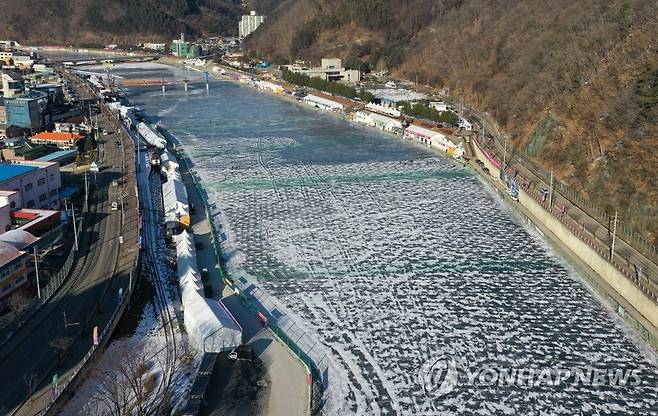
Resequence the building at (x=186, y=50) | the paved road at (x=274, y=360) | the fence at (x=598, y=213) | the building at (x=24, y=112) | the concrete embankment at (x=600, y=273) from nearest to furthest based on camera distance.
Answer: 1. the paved road at (x=274, y=360)
2. the concrete embankment at (x=600, y=273)
3. the fence at (x=598, y=213)
4. the building at (x=24, y=112)
5. the building at (x=186, y=50)

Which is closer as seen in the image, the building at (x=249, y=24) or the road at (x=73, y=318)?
the road at (x=73, y=318)

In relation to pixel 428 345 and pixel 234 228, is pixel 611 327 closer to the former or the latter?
pixel 428 345

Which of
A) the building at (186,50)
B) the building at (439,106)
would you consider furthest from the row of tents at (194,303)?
the building at (186,50)

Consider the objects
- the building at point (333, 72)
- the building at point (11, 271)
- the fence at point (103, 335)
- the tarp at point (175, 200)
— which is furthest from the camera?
the building at point (333, 72)

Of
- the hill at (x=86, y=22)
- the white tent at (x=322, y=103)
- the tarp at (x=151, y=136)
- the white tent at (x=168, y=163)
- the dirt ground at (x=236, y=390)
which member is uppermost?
the hill at (x=86, y=22)

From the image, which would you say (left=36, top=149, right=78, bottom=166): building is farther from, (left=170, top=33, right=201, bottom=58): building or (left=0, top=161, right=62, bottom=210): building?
(left=170, top=33, right=201, bottom=58): building

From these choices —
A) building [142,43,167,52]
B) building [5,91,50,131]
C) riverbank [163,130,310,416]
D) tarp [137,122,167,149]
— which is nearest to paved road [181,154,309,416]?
riverbank [163,130,310,416]

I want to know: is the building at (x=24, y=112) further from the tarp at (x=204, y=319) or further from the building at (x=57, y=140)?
the tarp at (x=204, y=319)

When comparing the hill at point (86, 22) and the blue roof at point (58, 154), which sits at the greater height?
the hill at point (86, 22)
